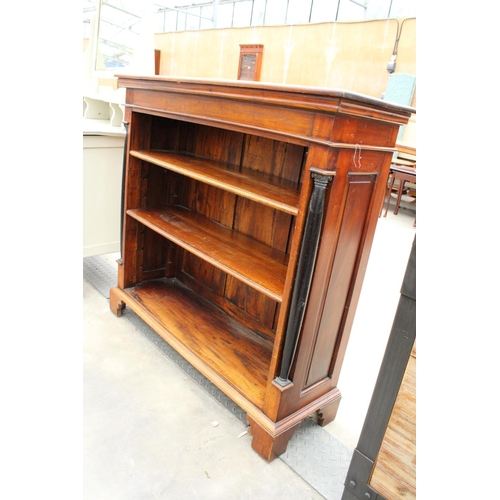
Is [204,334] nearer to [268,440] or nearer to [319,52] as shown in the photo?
[268,440]

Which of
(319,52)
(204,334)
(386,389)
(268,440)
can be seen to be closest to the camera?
(386,389)

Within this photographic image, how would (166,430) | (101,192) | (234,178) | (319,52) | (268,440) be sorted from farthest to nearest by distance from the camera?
A: (319,52), (101,192), (234,178), (166,430), (268,440)

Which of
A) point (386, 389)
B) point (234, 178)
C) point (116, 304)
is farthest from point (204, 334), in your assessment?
point (386, 389)

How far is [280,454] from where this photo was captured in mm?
1693

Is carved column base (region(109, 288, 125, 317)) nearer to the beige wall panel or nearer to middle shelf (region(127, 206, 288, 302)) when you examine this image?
middle shelf (region(127, 206, 288, 302))

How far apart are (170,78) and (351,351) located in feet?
6.49

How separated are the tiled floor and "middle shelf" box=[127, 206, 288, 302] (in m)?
0.69

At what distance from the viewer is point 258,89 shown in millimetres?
1414

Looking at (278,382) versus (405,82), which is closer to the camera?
(278,382)

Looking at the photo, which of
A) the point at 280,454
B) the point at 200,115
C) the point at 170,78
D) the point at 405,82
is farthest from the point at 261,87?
the point at 405,82

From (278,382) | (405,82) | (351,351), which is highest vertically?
(405,82)

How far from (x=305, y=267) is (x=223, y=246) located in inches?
28.6

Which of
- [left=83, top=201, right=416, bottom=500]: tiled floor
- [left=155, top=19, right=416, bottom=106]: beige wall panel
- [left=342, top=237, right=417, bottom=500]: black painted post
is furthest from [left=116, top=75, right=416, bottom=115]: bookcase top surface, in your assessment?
[left=155, top=19, right=416, bottom=106]: beige wall panel

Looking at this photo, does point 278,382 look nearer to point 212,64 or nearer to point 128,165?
point 128,165
